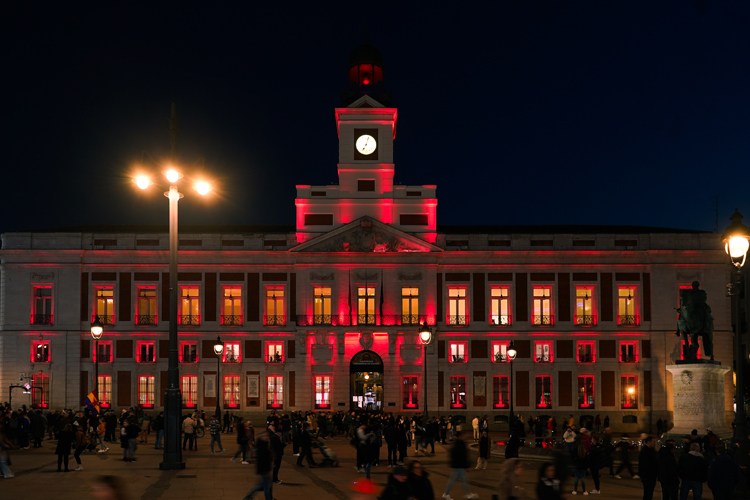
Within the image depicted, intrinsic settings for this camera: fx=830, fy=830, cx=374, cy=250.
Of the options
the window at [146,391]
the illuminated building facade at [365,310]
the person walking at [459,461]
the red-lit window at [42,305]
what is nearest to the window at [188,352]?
the illuminated building facade at [365,310]

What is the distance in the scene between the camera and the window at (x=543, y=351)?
57.0 m

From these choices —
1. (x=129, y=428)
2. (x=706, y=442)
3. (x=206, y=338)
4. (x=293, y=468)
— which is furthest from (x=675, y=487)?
(x=206, y=338)

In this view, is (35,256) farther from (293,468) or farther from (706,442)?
(706,442)

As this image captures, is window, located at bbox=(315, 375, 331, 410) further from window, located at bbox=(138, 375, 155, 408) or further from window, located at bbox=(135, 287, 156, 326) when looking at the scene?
window, located at bbox=(135, 287, 156, 326)

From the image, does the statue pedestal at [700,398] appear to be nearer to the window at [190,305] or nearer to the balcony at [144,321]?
the window at [190,305]

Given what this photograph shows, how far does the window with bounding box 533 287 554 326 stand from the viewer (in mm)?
57312

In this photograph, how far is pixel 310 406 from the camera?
5531cm

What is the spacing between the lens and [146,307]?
57031 millimetres

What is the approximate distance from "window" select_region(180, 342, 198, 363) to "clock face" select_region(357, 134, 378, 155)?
58.0ft

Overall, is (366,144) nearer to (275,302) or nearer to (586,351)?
(275,302)

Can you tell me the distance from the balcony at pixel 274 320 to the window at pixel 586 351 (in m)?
20.3

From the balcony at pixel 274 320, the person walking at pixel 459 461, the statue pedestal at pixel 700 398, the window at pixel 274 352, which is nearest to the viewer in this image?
the person walking at pixel 459 461

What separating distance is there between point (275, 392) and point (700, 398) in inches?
1387

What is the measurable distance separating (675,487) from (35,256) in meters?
49.1
